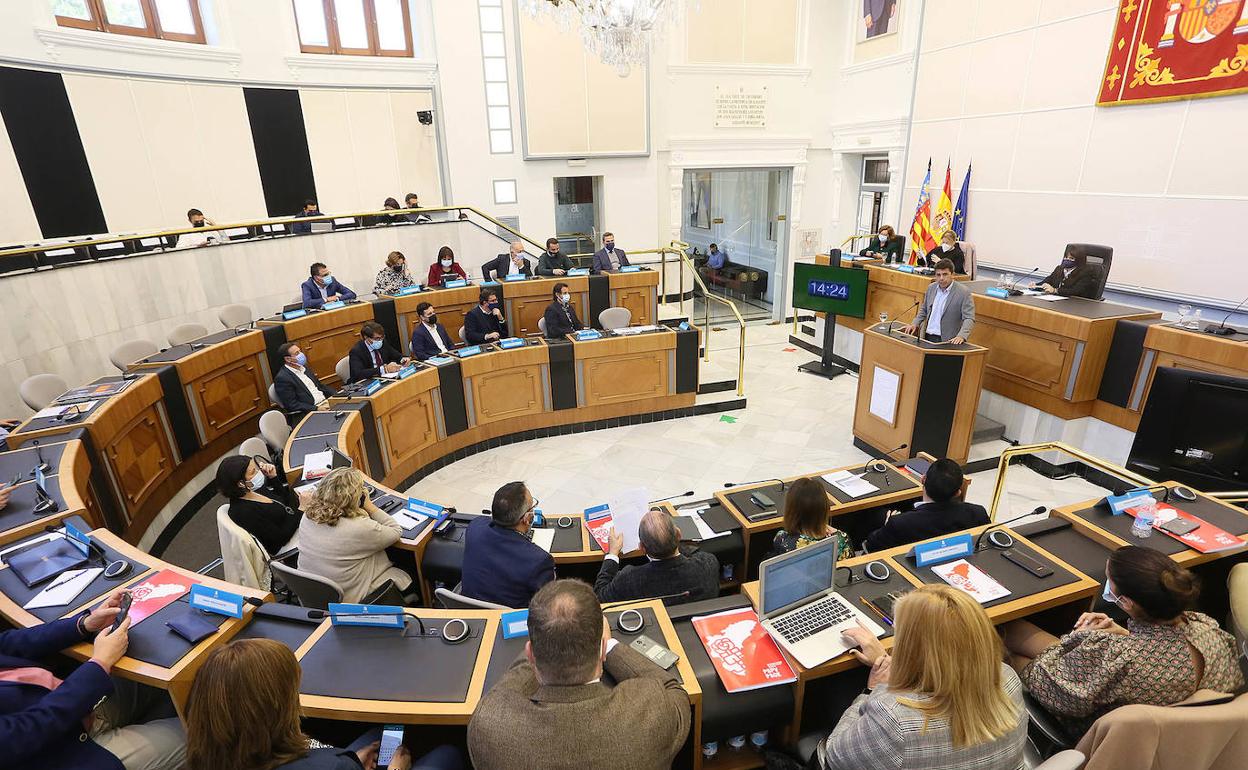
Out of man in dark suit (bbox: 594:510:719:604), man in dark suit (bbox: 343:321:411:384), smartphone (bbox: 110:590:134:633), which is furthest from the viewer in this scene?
man in dark suit (bbox: 343:321:411:384)

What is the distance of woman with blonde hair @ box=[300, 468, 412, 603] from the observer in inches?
111

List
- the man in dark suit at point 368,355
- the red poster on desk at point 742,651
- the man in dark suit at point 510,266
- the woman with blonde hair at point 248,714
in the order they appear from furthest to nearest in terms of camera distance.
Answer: the man in dark suit at point 510,266
the man in dark suit at point 368,355
the red poster on desk at point 742,651
the woman with blonde hair at point 248,714

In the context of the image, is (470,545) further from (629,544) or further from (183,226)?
(183,226)

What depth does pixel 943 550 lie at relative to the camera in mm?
2627

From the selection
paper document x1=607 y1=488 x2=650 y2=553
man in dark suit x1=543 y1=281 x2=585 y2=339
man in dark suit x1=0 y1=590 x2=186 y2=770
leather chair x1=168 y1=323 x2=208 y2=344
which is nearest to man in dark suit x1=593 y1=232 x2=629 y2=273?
man in dark suit x1=543 y1=281 x2=585 y2=339

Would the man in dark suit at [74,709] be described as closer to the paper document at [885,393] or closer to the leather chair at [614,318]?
the paper document at [885,393]

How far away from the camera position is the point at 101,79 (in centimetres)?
724

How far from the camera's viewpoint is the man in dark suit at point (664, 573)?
2.47 meters

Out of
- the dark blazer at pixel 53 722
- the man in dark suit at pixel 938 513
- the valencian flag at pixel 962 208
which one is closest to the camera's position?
the dark blazer at pixel 53 722

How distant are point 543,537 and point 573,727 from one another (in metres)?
1.78

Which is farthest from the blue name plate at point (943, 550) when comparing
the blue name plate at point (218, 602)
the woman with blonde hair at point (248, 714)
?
the blue name plate at point (218, 602)

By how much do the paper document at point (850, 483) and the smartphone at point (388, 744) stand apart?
2549mm

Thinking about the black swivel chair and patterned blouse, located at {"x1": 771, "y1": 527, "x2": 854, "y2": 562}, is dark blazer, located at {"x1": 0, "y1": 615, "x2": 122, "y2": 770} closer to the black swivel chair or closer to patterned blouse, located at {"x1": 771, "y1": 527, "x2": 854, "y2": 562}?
patterned blouse, located at {"x1": 771, "y1": 527, "x2": 854, "y2": 562}

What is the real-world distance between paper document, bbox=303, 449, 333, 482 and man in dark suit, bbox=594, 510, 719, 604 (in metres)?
1.99
